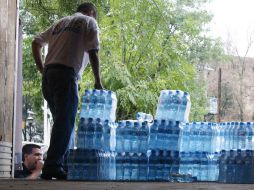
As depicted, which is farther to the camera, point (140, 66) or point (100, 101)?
point (140, 66)

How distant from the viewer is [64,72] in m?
4.62

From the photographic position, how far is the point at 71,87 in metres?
4.56

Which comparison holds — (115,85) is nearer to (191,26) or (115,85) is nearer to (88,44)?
(191,26)

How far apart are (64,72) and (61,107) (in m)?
0.33

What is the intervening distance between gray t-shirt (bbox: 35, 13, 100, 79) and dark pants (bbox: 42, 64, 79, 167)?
84 millimetres

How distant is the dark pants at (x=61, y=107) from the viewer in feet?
14.6

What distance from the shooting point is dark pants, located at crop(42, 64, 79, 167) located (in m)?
4.45

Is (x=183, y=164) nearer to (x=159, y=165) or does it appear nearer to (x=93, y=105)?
(x=159, y=165)

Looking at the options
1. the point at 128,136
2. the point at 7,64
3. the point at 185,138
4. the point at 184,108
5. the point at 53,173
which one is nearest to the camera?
the point at 53,173

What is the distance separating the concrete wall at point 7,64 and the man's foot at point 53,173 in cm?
154

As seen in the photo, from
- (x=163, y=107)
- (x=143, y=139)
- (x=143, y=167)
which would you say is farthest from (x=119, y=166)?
(x=163, y=107)

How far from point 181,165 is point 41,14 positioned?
6706 mm

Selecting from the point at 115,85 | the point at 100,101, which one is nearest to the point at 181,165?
the point at 100,101

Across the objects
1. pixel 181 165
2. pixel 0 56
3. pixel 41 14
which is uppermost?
pixel 41 14
